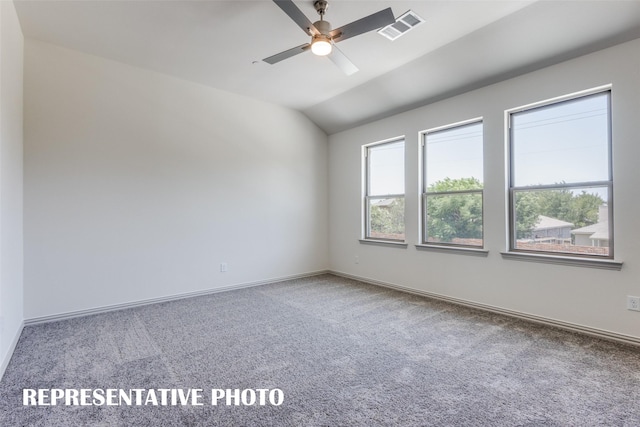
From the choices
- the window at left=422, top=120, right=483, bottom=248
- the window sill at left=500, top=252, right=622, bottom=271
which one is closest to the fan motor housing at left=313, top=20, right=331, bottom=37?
the window at left=422, top=120, right=483, bottom=248

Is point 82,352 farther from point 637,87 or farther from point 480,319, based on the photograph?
point 637,87

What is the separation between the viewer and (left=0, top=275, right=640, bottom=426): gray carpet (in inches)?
68.7

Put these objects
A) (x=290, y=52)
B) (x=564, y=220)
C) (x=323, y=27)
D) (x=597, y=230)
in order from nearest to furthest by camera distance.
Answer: (x=323, y=27)
(x=290, y=52)
(x=597, y=230)
(x=564, y=220)

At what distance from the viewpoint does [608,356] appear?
2412 mm

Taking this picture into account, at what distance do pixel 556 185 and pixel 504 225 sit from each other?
2.07ft

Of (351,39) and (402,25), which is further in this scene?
(351,39)

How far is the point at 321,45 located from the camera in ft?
7.91

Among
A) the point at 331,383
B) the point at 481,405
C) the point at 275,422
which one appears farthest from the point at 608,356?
the point at 275,422

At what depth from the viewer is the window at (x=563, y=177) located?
9.29ft

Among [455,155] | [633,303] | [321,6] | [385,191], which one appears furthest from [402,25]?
[633,303]

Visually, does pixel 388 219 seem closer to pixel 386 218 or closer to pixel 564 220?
pixel 386 218

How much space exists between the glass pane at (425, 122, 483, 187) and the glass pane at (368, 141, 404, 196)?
1.60 feet

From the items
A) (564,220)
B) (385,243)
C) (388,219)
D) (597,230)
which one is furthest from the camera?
(388,219)

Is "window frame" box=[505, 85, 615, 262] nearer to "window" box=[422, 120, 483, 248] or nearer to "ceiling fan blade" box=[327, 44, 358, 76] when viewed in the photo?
"window" box=[422, 120, 483, 248]
